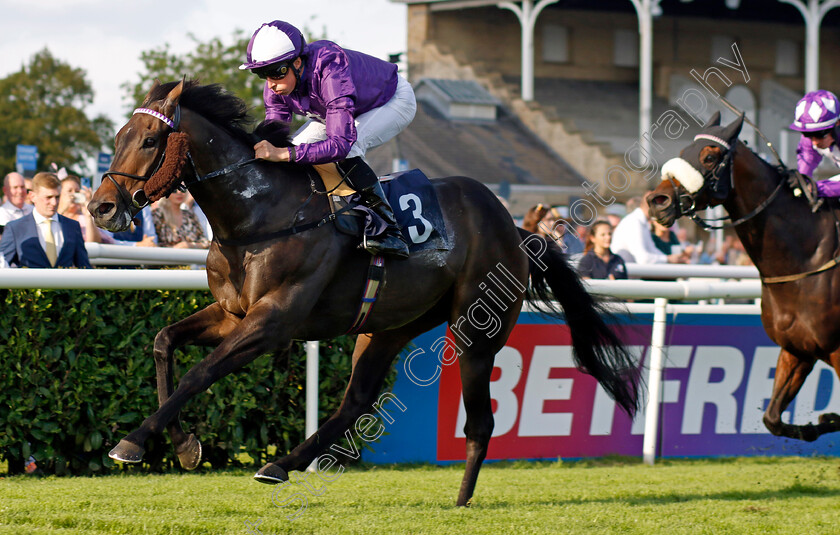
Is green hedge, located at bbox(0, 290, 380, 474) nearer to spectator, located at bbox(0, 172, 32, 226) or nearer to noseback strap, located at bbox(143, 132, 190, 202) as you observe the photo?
noseback strap, located at bbox(143, 132, 190, 202)

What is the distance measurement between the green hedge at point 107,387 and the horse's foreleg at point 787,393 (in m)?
2.38

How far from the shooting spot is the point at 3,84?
92.1 ft

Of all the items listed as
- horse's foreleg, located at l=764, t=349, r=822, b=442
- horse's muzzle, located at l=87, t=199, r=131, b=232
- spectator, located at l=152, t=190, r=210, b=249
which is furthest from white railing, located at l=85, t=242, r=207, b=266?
horse's foreleg, located at l=764, t=349, r=822, b=442

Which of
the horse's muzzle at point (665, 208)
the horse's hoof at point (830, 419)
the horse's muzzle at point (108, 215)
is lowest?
the horse's hoof at point (830, 419)

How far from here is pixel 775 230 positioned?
17.4ft

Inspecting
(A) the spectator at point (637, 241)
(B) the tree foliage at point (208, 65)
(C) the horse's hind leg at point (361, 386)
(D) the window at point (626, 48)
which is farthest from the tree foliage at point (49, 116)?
(C) the horse's hind leg at point (361, 386)

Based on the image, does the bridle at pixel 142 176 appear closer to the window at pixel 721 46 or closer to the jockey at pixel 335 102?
the jockey at pixel 335 102

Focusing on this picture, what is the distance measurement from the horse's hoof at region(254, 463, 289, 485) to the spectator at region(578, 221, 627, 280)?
358 cm

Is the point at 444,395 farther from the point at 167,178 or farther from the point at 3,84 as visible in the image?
the point at 3,84

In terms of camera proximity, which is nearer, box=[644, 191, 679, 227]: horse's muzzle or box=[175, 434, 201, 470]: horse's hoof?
box=[175, 434, 201, 470]: horse's hoof

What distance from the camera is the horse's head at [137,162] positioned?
144 inches

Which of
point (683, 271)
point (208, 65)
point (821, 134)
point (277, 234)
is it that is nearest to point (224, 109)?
point (277, 234)

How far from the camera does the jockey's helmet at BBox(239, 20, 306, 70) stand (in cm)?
392

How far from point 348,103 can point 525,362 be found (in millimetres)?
2789
